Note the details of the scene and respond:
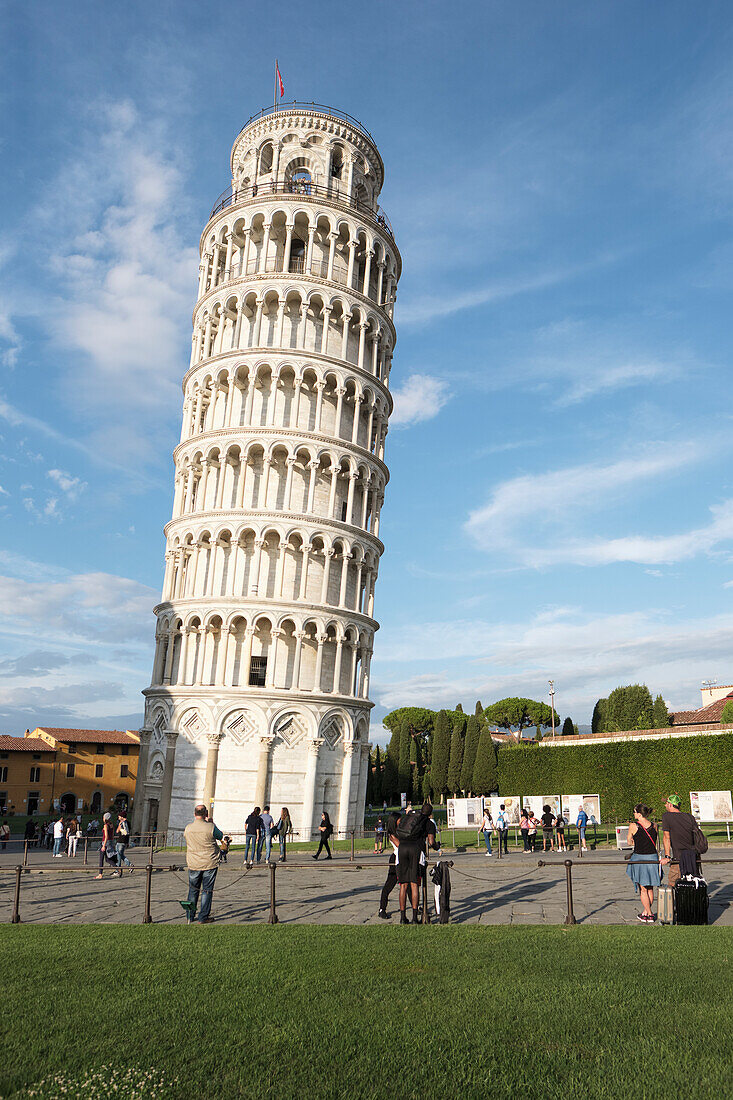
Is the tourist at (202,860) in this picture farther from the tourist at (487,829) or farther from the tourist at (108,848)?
the tourist at (487,829)

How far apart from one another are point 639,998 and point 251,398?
41299 mm

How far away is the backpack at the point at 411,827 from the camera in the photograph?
1239 cm

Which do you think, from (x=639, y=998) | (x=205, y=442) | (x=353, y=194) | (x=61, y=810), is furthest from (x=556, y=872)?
(x=61, y=810)

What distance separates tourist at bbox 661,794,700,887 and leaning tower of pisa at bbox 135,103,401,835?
28.9m

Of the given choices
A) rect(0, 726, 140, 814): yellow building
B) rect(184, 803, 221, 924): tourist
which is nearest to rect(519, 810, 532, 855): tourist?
rect(184, 803, 221, 924): tourist

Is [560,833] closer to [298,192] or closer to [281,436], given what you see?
[281,436]

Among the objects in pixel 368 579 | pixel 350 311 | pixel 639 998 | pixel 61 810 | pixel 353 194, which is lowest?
pixel 61 810

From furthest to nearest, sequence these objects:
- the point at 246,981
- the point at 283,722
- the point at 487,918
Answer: the point at 283,722, the point at 487,918, the point at 246,981

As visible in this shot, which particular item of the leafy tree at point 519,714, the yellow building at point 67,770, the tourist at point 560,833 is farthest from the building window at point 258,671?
the leafy tree at point 519,714

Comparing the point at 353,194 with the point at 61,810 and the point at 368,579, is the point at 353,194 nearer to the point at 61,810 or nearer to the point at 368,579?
the point at 368,579

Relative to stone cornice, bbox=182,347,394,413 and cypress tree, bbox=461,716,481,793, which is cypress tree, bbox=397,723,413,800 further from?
stone cornice, bbox=182,347,394,413

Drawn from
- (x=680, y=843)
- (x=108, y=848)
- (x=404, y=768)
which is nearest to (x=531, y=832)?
(x=108, y=848)

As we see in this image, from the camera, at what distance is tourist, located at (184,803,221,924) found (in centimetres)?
1262

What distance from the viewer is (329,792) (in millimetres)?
41406
